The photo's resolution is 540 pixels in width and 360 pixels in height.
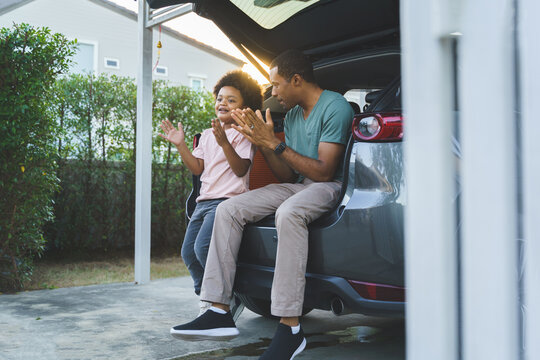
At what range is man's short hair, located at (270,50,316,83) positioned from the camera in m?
2.90

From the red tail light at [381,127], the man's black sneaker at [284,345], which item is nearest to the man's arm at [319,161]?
the red tail light at [381,127]

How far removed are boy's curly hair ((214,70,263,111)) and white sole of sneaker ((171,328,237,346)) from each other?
137cm

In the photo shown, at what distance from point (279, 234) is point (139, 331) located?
147cm

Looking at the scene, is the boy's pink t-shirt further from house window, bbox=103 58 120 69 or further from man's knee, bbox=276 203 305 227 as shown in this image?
house window, bbox=103 58 120 69

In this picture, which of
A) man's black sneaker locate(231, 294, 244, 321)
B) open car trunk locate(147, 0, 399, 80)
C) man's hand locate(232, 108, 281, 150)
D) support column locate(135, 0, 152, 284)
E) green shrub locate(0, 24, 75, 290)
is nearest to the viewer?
man's hand locate(232, 108, 281, 150)

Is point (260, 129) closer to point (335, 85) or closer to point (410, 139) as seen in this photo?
point (335, 85)

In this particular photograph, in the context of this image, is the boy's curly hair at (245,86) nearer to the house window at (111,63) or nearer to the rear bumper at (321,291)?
the rear bumper at (321,291)

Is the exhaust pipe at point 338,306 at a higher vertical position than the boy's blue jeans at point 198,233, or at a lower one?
lower

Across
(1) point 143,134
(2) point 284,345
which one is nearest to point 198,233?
(2) point 284,345

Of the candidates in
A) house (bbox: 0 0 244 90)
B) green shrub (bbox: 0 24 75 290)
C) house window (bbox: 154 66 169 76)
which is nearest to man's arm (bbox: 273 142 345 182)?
green shrub (bbox: 0 24 75 290)

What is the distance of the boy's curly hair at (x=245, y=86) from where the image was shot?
10.7ft

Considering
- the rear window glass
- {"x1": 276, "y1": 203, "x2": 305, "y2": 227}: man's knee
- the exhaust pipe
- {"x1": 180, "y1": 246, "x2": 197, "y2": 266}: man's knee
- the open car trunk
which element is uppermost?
the rear window glass

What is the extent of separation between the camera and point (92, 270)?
239 inches

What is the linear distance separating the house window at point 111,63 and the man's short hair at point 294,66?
1426 cm
